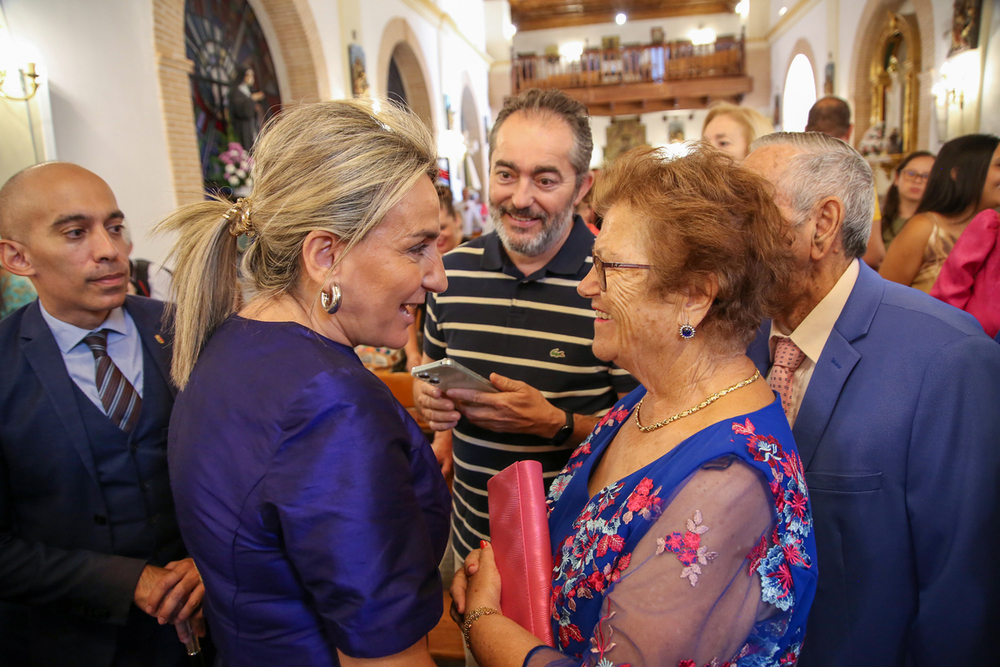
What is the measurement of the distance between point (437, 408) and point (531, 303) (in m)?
0.48

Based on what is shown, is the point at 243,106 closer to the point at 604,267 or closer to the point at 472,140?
the point at 604,267

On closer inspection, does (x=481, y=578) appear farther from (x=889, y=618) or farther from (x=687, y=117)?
(x=687, y=117)

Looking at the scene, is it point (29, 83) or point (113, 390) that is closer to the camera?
point (113, 390)

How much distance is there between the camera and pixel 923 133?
8633 millimetres

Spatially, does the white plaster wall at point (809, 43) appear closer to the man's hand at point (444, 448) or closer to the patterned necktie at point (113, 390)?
the man's hand at point (444, 448)

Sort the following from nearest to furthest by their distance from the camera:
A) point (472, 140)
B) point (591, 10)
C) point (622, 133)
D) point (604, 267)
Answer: point (604, 267)
point (472, 140)
point (591, 10)
point (622, 133)

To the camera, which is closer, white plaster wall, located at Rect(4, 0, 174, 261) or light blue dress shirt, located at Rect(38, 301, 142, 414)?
light blue dress shirt, located at Rect(38, 301, 142, 414)

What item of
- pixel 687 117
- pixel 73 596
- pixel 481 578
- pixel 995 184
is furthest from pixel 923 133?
pixel 687 117

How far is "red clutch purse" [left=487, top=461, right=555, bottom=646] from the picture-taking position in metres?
1.20

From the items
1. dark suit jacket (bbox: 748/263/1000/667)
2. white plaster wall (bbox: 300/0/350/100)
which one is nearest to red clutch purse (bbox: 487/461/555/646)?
dark suit jacket (bbox: 748/263/1000/667)

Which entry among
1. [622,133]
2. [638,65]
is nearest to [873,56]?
[638,65]

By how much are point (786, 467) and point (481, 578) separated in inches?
26.5

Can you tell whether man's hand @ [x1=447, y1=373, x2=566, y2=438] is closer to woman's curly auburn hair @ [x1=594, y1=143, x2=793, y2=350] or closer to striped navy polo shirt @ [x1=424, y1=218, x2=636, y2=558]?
striped navy polo shirt @ [x1=424, y1=218, x2=636, y2=558]

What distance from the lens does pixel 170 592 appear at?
1550 mm
